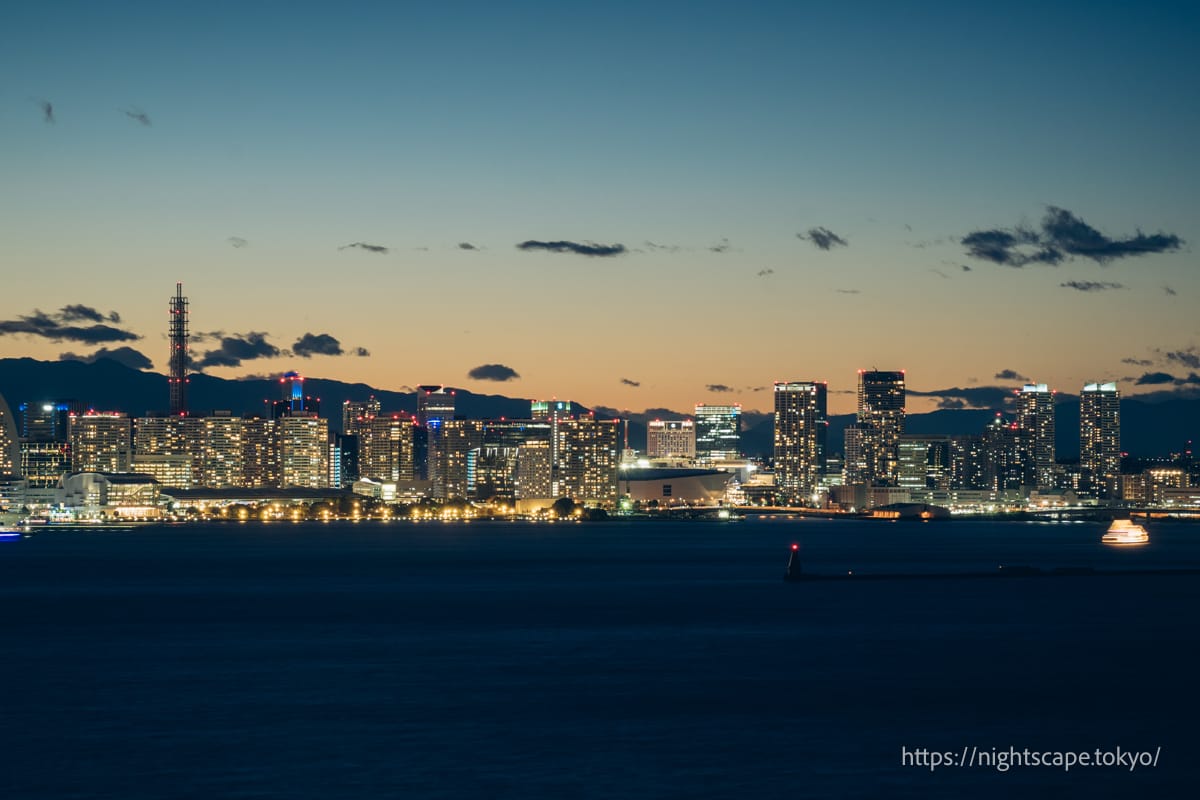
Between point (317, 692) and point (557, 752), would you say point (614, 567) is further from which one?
point (557, 752)

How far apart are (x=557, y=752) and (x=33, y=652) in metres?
32.4


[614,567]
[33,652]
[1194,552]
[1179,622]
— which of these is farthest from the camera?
[1194,552]

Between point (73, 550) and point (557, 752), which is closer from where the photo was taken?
point (557, 752)

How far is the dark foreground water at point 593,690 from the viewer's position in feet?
123

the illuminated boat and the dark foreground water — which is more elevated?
the illuminated boat

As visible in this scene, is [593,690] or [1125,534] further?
[1125,534]

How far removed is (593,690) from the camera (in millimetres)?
52688

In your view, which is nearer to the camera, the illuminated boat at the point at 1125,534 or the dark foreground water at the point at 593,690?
the dark foreground water at the point at 593,690

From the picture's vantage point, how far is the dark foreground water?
37.3m

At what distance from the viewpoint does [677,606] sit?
91.1 metres

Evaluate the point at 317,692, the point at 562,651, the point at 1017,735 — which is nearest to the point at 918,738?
the point at 1017,735

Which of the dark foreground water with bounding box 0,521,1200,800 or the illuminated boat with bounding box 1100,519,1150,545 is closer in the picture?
the dark foreground water with bounding box 0,521,1200,800

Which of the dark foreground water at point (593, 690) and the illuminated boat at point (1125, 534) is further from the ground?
the illuminated boat at point (1125, 534)

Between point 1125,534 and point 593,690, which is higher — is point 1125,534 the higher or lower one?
the higher one
